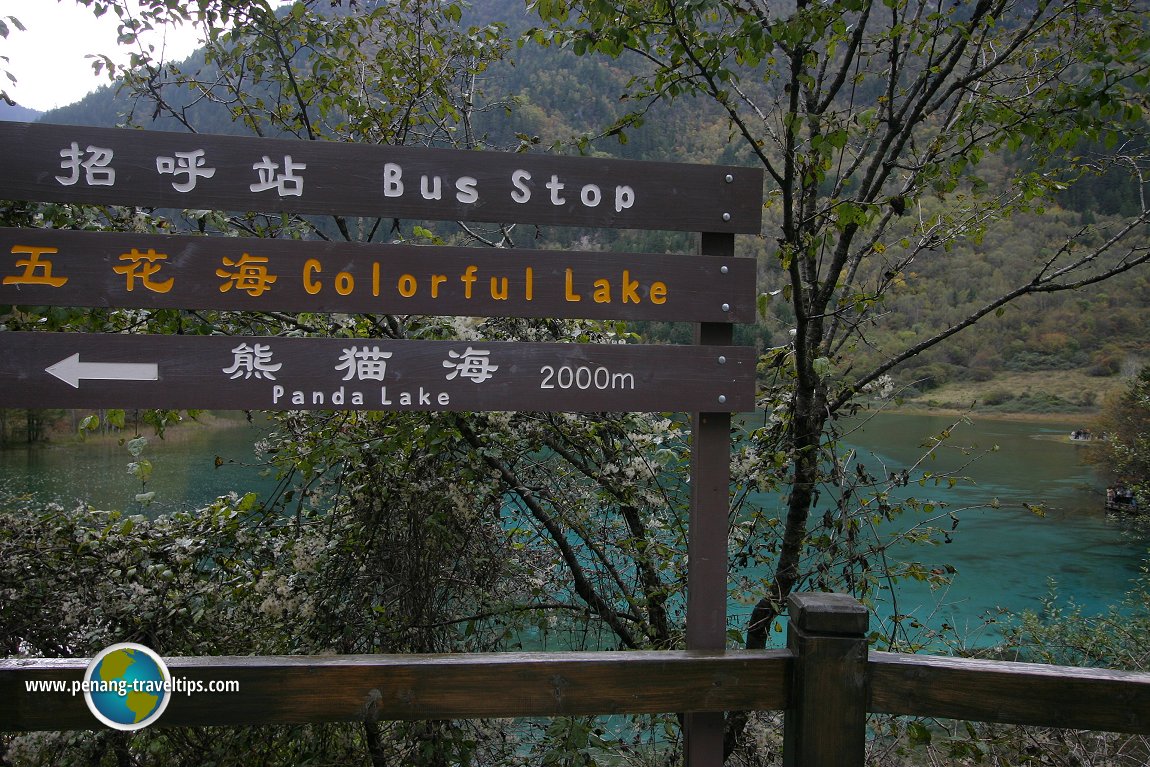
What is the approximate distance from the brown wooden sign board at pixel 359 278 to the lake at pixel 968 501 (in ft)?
5.33

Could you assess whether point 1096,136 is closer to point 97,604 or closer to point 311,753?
point 311,753

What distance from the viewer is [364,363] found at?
1.99m

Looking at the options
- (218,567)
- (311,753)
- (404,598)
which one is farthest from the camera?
(218,567)

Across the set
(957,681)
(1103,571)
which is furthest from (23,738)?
(1103,571)

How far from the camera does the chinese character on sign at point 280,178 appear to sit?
203cm

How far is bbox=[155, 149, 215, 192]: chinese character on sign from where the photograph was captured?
1983 mm

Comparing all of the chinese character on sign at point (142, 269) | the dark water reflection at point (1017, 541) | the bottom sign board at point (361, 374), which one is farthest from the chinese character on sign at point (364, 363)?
the dark water reflection at point (1017, 541)

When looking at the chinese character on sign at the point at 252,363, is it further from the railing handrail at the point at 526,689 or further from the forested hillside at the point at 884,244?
the forested hillside at the point at 884,244

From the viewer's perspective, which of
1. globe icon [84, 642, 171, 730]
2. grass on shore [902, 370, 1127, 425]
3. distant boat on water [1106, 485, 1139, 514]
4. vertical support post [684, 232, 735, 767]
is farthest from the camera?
grass on shore [902, 370, 1127, 425]

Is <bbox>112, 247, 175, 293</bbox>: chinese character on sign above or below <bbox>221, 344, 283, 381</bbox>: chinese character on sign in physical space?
above

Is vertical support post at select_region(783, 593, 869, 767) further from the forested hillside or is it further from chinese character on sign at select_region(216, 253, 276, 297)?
chinese character on sign at select_region(216, 253, 276, 297)

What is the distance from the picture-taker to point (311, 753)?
2.82 m

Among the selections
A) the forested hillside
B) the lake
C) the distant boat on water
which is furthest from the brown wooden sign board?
the distant boat on water

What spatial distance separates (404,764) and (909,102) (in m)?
3.53
